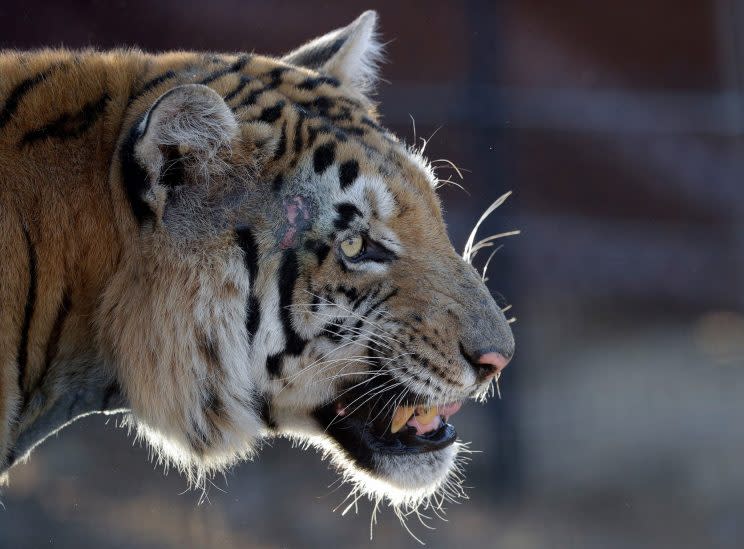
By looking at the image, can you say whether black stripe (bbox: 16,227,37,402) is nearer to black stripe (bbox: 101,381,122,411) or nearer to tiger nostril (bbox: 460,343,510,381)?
black stripe (bbox: 101,381,122,411)

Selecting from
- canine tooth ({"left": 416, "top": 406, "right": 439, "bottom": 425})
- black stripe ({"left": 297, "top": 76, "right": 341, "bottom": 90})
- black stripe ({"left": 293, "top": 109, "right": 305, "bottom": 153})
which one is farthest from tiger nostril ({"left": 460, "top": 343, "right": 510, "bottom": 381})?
black stripe ({"left": 297, "top": 76, "right": 341, "bottom": 90})

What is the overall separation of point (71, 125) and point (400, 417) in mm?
632

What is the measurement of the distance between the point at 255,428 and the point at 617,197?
3195 millimetres

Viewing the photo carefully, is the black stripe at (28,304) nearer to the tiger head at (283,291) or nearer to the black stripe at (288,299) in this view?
the tiger head at (283,291)

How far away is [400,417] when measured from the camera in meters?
1.65

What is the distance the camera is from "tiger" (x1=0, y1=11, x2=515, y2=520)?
1.41 metres

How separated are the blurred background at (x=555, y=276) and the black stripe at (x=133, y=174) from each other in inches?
73.8

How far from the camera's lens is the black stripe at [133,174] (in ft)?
4.61

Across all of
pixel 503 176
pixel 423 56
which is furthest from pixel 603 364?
pixel 423 56

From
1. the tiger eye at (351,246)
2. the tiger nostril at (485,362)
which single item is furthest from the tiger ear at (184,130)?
the tiger nostril at (485,362)

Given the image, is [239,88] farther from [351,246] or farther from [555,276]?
[555,276]

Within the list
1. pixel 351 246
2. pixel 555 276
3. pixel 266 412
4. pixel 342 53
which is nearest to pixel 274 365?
pixel 266 412

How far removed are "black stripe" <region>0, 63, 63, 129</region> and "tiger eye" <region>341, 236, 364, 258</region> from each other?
466mm

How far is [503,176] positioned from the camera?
3.80 m
